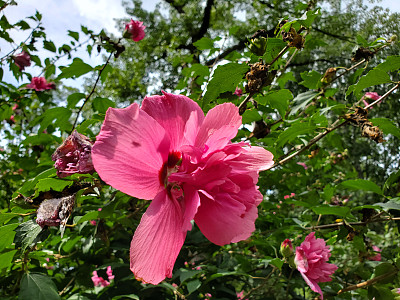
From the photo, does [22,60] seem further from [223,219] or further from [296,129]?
[223,219]

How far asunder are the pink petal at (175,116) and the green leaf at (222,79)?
0.62ft

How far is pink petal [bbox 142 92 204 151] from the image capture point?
46cm

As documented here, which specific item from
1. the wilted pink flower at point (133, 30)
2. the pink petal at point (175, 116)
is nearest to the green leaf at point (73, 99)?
the wilted pink flower at point (133, 30)

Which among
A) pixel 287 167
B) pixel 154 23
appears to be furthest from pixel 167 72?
pixel 287 167

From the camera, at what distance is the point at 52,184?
1.80ft

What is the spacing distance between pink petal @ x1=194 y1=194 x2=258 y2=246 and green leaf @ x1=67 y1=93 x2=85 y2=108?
93 centimetres

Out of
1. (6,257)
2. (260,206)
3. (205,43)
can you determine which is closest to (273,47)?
(205,43)

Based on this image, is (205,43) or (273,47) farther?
(205,43)

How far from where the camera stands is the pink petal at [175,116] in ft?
1.51

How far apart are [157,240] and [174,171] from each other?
0.10 m

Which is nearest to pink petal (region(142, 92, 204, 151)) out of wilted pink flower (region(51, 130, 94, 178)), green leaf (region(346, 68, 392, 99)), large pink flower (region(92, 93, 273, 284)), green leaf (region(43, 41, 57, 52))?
large pink flower (region(92, 93, 273, 284))

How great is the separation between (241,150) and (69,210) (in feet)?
1.00

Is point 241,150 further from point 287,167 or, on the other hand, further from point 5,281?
point 5,281

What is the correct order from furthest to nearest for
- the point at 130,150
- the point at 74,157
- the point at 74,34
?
the point at 74,34, the point at 74,157, the point at 130,150
